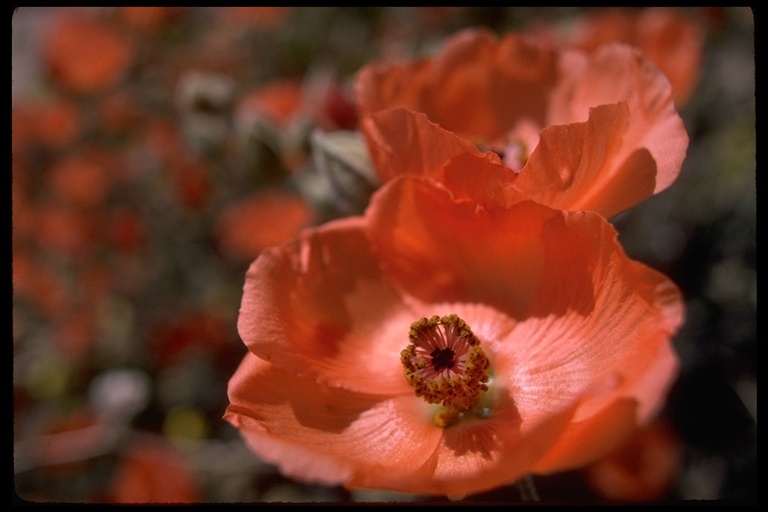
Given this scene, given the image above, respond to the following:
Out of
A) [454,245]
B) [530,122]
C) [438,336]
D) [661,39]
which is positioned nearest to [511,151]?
[530,122]

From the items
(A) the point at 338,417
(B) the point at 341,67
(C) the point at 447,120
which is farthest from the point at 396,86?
(B) the point at 341,67

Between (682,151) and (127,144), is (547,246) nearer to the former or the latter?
(682,151)

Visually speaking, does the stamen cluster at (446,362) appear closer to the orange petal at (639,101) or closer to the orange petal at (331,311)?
the orange petal at (331,311)

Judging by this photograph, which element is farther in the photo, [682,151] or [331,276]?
[331,276]

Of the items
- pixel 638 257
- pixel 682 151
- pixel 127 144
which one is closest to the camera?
pixel 682 151

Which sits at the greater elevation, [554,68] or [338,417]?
[554,68]

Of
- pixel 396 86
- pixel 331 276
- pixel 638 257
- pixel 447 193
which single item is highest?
pixel 396 86
